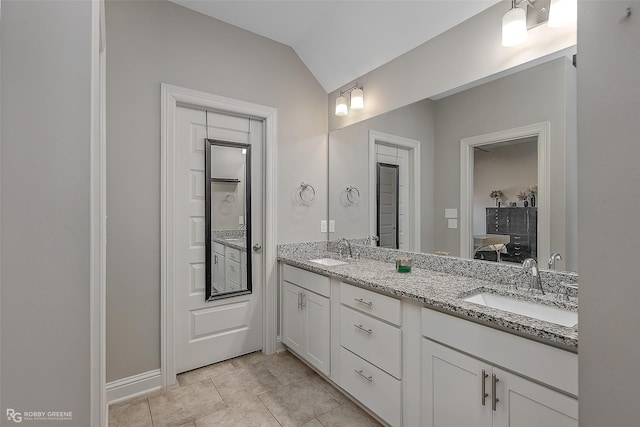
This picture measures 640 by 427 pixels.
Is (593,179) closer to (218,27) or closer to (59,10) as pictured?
(59,10)

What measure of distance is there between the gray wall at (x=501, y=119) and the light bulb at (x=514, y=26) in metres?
0.18

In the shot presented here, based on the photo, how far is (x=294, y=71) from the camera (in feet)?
9.25

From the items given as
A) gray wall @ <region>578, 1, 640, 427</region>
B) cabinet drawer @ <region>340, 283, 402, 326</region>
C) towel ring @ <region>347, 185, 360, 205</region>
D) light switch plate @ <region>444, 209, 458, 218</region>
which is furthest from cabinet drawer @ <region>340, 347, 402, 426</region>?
towel ring @ <region>347, 185, 360, 205</region>

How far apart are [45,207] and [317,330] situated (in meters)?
1.88

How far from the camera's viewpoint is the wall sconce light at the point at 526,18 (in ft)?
4.77

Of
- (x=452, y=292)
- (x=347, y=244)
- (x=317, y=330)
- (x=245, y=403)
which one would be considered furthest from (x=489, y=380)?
(x=347, y=244)

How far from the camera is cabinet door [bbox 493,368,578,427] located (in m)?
1.00

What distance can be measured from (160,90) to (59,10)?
166 centimetres

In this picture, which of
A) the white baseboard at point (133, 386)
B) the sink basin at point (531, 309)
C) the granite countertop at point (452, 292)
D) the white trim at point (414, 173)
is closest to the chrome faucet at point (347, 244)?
the granite countertop at point (452, 292)

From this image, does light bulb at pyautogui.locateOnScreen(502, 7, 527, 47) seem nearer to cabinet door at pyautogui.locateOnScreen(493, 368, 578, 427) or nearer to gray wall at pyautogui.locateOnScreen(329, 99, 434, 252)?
gray wall at pyautogui.locateOnScreen(329, 99, 434, 252)

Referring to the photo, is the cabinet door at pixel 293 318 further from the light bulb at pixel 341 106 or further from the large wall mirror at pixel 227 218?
the light bulb at pixel 341 106

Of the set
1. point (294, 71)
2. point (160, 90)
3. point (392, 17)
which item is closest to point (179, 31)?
point (160, 90)

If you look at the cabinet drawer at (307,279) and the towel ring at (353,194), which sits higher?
the towel ring at (353,194)

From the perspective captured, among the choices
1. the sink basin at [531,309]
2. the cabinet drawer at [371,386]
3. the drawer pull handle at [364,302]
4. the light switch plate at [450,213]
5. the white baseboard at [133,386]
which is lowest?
the white baseboard at [133,386]
